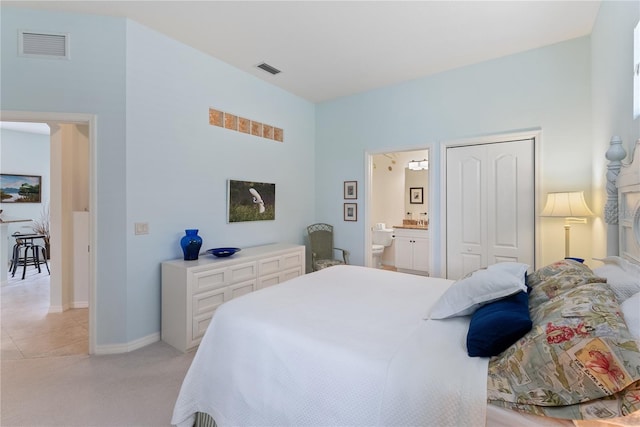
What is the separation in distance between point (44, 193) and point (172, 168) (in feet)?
18.5

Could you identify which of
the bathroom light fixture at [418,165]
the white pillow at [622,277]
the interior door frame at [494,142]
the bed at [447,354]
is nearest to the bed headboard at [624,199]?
the bed at [447,354]

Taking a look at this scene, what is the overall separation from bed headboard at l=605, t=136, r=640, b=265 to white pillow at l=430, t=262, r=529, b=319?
24.8 inches

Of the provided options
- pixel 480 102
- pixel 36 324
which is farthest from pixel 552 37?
pixel 36 324

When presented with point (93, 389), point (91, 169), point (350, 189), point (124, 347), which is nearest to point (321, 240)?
point (350, 189)

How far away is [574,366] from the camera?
919 millimetres

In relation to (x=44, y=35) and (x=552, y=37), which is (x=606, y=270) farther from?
(x=44, y=35)

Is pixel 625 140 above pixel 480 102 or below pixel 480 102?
Answer: below

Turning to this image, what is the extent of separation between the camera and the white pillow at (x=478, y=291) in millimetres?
1455

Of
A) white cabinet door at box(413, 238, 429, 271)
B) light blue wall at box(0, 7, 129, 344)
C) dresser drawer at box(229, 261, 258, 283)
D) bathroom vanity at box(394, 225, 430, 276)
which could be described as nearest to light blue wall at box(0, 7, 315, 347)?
light blue wall at box(0, 7, 129, 344)

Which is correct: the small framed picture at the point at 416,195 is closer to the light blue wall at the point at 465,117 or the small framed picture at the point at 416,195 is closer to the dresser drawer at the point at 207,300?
the light blue wall at the point at 465,117

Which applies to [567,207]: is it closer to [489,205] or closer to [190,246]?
[489,205]

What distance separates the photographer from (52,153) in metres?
3.66

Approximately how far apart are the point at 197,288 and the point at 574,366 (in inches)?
106

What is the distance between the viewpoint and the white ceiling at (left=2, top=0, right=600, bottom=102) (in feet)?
8.16
